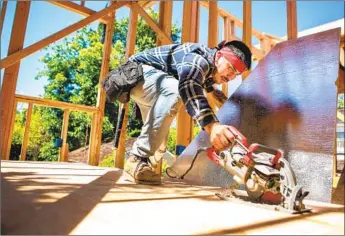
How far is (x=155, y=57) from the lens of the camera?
1878 millimetres

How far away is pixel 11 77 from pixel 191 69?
252 centimetres

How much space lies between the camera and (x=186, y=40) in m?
3.31

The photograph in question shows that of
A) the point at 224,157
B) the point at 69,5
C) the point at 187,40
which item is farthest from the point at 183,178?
the point at 69,5

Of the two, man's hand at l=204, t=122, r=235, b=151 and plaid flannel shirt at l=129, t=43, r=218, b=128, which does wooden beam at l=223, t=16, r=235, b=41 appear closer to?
plaid flannel shirt at l=129, t=43, r=218, b=128

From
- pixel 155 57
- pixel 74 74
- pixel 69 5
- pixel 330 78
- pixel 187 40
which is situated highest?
pixel 74 74

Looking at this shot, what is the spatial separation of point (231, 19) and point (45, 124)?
11298mm

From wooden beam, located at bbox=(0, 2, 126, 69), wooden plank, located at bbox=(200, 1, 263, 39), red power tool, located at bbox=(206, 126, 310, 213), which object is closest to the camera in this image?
red power tool, located at bbox=(206, 126, 310, 213)

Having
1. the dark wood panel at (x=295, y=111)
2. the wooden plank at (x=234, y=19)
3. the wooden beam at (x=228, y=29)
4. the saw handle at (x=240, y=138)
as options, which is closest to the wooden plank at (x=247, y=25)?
the dark wood panel at (x=295, y=111)

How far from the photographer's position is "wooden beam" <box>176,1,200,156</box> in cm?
300

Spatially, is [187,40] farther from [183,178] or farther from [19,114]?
[19,114]

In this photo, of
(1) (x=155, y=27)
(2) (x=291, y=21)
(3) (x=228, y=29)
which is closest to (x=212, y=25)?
(1) (x=155, y=27)

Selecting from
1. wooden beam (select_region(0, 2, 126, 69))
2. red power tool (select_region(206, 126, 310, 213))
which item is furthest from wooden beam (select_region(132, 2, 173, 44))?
red power tool (select_region(206, 126, 310, 213))

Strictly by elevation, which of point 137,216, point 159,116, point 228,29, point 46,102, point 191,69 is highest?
point 228,29

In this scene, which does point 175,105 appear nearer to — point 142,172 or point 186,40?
point 142,172
